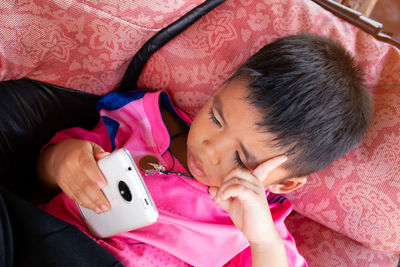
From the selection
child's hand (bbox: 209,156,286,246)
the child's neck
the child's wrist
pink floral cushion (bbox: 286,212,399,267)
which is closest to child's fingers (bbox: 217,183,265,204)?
child's hand (bbox: 209,156,286,246)

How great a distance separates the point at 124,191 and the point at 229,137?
0.76 feet

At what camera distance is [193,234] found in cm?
81

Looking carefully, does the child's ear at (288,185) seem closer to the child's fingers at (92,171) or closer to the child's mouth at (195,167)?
the child's mouth at (195,167)

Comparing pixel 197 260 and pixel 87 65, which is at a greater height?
pixel 87 65

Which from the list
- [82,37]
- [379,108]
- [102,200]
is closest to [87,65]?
[82,37]

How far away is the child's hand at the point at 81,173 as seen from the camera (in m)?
0.68

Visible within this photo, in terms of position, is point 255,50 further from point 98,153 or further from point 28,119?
point 28,119

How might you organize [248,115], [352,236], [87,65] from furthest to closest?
[352,236] < [87,65] < [248,115]

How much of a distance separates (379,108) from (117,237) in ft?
2.36

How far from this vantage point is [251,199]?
2.20 ft

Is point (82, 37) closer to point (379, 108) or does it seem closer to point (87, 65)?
point (87, 65)

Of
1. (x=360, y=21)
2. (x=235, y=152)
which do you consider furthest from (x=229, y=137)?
(x=360, y=21)

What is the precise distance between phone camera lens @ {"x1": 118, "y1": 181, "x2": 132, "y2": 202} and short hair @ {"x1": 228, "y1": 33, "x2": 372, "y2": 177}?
29cm

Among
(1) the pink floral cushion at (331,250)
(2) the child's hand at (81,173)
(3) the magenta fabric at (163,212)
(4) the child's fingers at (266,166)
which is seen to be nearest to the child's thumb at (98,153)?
(2) the child's hand at (81,173)
